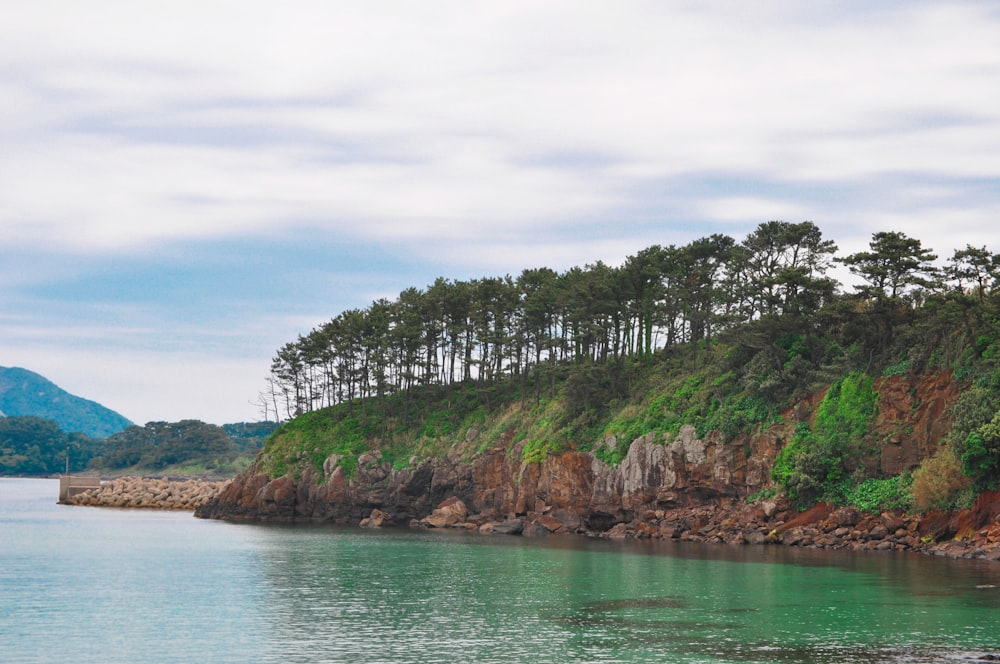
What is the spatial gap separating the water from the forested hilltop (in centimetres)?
1320

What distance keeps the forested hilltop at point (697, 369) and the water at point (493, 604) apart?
1320 cm

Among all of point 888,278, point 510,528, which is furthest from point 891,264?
point 510,528

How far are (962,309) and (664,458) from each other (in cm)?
3258

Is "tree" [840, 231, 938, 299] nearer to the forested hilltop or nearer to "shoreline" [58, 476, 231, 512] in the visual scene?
the forested hilltop

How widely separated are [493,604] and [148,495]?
140 m

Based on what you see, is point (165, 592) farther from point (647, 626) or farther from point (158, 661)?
point (647, 626)

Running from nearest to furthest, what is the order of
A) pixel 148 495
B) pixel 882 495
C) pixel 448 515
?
pixel 882 495
pixel 448 515
pixel 148 495

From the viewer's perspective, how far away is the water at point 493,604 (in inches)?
1722

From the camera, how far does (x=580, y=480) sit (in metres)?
113

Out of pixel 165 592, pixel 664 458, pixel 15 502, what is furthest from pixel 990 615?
pixel 15 502

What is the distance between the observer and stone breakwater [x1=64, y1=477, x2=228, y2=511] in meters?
176

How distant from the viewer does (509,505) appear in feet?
397

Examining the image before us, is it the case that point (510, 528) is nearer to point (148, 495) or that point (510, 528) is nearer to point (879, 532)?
point (879, 532)

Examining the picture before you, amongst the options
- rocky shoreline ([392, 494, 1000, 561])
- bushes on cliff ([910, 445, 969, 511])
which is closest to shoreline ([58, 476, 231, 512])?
rocky shoreline ([392, 494, 1000, 561])
